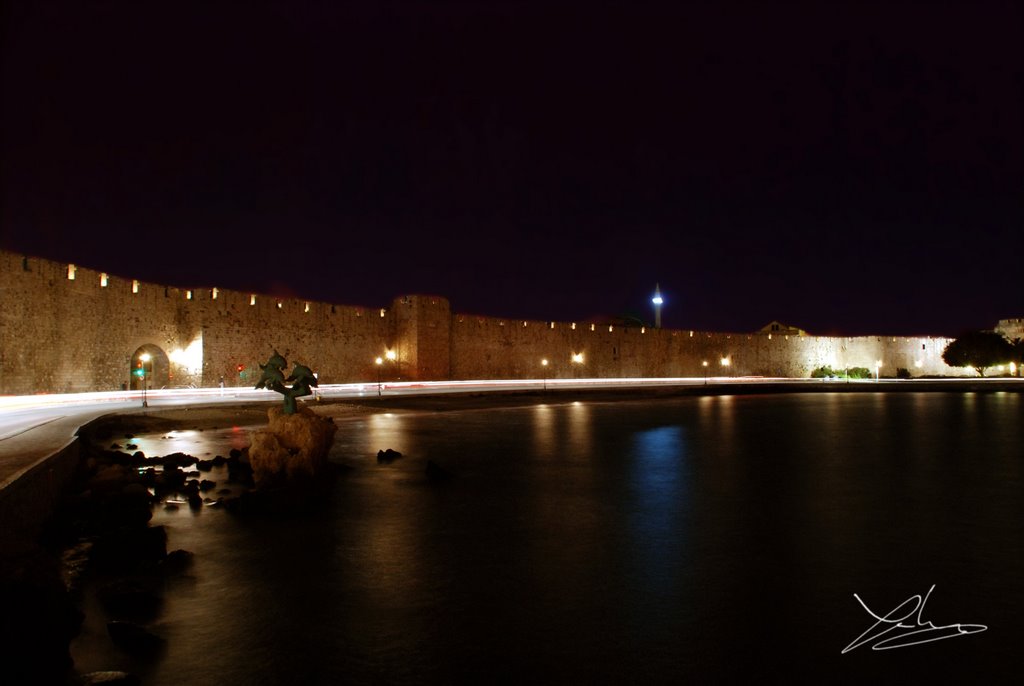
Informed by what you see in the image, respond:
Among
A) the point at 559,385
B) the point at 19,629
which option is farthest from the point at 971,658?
the point at 559,385

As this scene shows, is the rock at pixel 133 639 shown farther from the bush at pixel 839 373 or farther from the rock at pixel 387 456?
the bush at pixel 839 373

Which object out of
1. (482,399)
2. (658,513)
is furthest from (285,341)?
(658,513)

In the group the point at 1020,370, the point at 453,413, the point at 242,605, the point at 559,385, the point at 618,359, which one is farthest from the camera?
the point at 1020,370

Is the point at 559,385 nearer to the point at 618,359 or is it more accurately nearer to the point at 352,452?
the point at 618,359

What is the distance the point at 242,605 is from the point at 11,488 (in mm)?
1727

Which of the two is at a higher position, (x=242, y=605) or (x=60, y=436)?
(x=60, y=436)

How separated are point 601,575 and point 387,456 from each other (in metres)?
5.89

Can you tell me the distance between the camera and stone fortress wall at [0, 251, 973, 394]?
551 inches

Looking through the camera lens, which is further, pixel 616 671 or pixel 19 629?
pixel 616 671

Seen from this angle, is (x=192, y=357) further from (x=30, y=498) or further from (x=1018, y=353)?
(x=1018, y=353)

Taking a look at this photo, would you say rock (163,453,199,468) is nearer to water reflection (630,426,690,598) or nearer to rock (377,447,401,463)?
rock (377,447,401,463)

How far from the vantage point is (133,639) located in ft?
12.3

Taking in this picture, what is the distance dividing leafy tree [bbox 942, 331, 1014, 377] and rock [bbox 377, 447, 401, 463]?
4284 cm

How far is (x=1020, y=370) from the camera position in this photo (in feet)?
144
